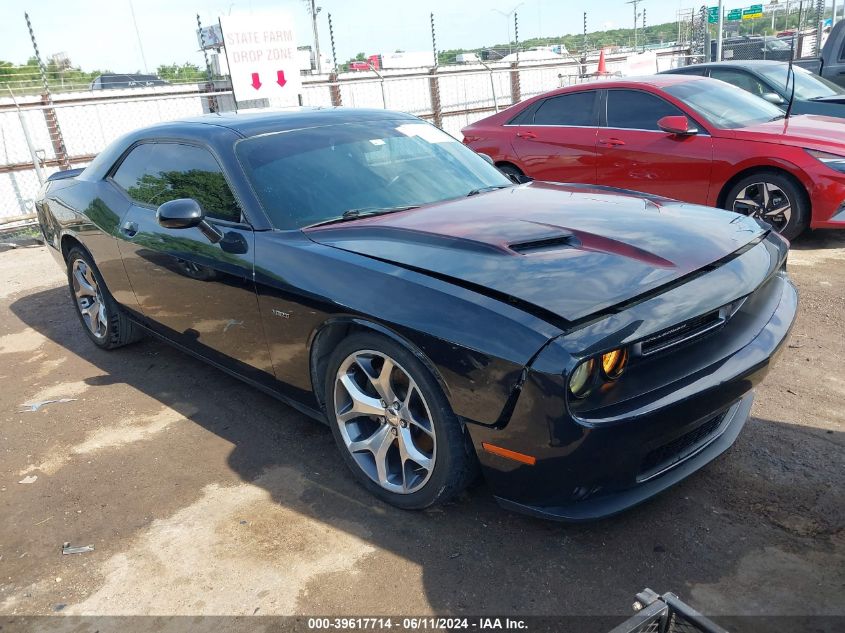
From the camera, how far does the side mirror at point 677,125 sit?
242 inches

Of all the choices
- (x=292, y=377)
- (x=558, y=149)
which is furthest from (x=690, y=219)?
(x=558, y=149)

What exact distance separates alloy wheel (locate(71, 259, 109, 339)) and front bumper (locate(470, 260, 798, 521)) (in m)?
3.52

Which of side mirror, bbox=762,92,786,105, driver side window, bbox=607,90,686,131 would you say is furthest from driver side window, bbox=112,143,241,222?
side mirror, bbox=762,92,786,105

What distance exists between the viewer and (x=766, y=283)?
111 inches

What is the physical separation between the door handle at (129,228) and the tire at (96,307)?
26.1 inches

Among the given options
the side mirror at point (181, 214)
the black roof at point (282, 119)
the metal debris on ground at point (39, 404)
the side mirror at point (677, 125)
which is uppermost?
the black roof at point (282, 119)

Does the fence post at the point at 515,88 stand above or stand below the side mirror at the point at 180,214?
below

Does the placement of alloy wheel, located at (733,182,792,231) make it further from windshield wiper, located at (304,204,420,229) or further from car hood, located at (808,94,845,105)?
windshield wiper, located at (304,204,420,229)

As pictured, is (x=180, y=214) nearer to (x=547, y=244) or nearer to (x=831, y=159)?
(x=547, y=244)

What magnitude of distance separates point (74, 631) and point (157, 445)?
4.43 feet

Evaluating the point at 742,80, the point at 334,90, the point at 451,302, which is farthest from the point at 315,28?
the point at 451,302

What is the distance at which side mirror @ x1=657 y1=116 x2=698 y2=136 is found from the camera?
20.1 ft

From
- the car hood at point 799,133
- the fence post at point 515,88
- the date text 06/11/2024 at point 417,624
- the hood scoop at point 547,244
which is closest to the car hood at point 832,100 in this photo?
the car hood at point 799,133

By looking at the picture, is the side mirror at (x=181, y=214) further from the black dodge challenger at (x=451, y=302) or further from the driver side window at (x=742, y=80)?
the driver side window at (x=742, y=80)
